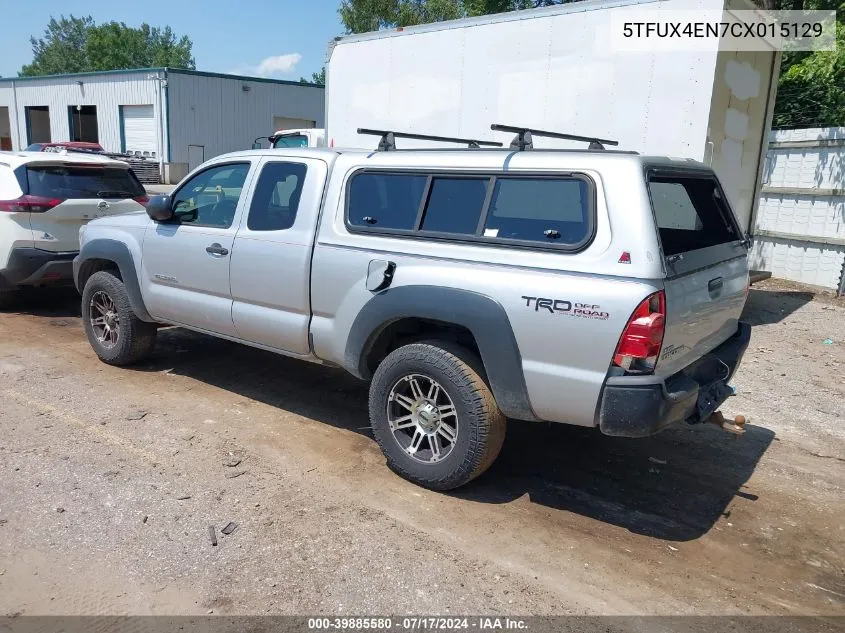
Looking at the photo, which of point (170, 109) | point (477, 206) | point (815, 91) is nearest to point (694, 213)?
point (477, 206)

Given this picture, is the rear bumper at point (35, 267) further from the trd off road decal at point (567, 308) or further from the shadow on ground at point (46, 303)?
the trd off road decal at point (567, 308)

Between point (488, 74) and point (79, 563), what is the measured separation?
6.89 m

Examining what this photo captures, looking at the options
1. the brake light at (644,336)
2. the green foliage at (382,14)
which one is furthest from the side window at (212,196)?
the green foliage at (382,14)

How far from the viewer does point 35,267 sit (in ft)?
24.6

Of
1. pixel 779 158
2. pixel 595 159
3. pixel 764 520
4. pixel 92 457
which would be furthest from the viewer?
pixel 779 158

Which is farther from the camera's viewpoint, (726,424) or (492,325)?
(726,424)

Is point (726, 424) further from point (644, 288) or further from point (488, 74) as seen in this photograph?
point (488, 74)

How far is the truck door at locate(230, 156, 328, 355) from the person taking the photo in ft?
15.5

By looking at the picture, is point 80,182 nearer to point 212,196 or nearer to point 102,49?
point 212,196

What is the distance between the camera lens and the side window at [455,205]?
4.07m

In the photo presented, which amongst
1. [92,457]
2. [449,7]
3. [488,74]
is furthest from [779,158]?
[449,7]

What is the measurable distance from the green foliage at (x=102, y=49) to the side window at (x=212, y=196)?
7779 cm

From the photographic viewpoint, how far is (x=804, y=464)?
4879 mm

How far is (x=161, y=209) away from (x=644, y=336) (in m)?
3.92
